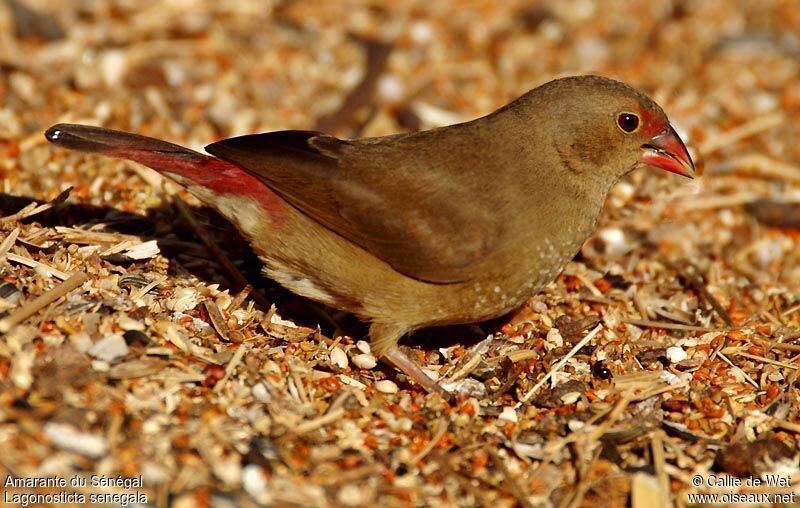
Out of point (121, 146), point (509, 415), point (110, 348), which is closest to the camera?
point (110, 348)

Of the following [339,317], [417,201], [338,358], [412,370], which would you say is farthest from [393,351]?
[417,201]

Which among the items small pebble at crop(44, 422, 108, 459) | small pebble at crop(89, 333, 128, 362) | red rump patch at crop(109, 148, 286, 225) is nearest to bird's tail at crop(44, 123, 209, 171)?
red rump patch at crop(109, 148, 286, 225)

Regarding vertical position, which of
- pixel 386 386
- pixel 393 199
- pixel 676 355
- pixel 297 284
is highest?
pixel 393 199

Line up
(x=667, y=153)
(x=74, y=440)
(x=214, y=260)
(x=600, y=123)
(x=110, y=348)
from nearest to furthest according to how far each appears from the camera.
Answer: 1. (x=74, y=440)
2. (x=110, y=348)
3. (x=600, y=123)
4. (x=667, y=153)
5. (x=214, y=260)

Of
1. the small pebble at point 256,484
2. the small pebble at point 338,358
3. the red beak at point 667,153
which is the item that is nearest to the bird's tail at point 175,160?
the small pebble at point 338,358

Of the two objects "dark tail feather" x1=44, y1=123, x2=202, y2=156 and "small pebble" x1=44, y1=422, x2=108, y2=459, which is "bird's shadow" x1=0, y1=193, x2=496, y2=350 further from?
"small pebble" x1=44, y1=422, x2=108, y2=459

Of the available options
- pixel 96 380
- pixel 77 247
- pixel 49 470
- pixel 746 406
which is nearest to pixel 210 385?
pixel 96 380

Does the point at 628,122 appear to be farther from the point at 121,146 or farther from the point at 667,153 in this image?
the point at 121,146

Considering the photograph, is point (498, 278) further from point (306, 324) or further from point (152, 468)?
point (152, 468)
